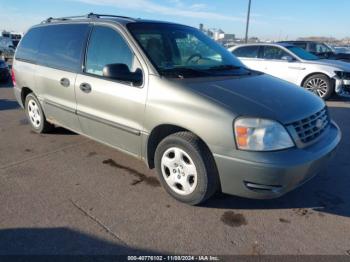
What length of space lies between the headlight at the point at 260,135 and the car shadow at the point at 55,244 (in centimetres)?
121

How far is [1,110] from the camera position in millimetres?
7535

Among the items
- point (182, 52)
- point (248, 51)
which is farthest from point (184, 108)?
point (248, 51)

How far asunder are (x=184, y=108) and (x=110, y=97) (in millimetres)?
1050

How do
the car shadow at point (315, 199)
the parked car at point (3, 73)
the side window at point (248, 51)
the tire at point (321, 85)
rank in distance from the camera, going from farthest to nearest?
1. the parked car at point (3, 73)
2. the side window at point (248, 51)
3. the tire at point (321, 85)
4. the car shadow at point (315, 199)

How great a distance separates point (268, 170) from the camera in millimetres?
2730

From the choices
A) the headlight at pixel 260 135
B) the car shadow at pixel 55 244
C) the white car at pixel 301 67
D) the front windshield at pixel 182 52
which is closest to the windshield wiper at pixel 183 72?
the front windshield at pixel 182 52

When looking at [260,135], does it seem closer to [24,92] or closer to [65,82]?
[65,82]

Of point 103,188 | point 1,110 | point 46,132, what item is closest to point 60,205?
point 103,188

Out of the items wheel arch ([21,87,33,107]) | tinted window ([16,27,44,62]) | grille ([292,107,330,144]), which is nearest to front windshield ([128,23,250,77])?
grille ([292,107,330,144])

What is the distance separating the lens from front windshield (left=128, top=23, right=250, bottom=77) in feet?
11.7

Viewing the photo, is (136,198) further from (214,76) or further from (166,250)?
(214,76)

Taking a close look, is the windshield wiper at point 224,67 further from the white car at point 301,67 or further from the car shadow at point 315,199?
the white car at point 301,67

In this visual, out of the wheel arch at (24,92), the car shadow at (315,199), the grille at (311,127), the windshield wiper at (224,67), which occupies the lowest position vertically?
the car shadow at (315,199)

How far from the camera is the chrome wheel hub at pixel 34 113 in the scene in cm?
541
